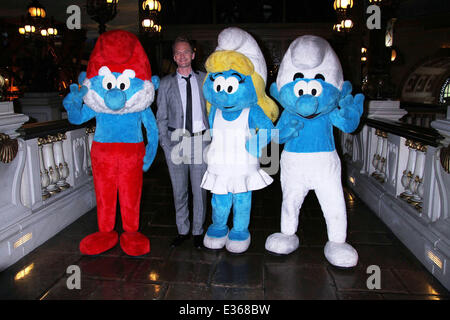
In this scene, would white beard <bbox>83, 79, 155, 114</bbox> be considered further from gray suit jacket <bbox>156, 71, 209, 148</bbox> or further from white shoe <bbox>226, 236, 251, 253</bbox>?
white shoe <bbox>226, 236, 251, 253</bbox>

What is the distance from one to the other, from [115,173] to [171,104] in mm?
730

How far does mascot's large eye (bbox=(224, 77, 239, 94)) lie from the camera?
2.75 m

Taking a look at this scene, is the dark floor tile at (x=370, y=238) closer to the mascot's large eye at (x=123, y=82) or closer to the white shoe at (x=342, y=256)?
the white shoe at (x=342, y=256)

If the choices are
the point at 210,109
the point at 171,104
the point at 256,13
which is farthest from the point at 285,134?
A: the point at 256,13

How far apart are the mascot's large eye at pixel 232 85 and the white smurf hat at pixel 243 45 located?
23cm

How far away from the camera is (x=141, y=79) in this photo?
2926 millimetres

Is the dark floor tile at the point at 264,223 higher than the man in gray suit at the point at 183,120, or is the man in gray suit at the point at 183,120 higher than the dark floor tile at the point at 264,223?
the man in gray suit at the point at 183,120

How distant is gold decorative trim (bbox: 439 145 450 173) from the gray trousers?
5.89 feet

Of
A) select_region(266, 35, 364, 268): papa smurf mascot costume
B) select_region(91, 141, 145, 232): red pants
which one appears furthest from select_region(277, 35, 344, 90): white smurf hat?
select_region(91, 141, 145, 232): red pants

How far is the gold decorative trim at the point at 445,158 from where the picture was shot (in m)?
2.61

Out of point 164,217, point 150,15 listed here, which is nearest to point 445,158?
point 164,217

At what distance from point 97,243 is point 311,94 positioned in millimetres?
2106

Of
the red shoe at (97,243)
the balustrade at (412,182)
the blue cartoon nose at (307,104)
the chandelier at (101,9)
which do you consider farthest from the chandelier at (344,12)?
the red shoe at (97,243)
